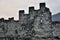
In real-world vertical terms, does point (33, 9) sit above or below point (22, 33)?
above

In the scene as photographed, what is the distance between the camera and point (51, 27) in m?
29.7

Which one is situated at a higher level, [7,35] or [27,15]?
[27,15]

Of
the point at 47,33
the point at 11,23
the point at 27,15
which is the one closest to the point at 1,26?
the point at 11,23

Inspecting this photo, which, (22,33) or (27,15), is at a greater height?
(27,15)

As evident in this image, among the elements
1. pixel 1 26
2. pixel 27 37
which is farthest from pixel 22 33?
pixel 1 26

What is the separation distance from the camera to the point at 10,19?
3123cm

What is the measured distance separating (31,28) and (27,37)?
1.28 metres

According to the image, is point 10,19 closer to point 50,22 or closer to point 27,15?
point 27,15

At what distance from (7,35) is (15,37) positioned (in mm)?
1134

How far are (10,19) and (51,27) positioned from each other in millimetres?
5593

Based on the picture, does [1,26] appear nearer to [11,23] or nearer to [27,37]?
[11,23]

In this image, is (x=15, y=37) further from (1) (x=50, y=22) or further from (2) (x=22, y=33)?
(1) (x=50, y=22)

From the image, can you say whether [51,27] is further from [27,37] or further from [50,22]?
[27,37]

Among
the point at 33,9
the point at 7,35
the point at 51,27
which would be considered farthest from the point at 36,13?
the point at 7,35
